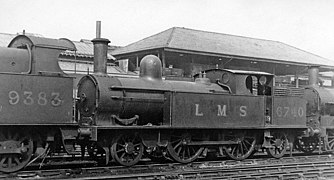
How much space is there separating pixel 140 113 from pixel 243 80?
3652 millimetres

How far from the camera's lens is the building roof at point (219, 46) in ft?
83.4

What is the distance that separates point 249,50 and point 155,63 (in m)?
17.4

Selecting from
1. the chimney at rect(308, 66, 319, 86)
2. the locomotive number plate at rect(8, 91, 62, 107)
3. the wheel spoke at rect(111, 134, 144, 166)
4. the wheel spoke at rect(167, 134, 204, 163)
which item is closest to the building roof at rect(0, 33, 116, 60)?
the chimney at rect(308, 66, 319, 86)

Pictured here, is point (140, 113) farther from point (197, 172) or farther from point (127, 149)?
point (197, 172)

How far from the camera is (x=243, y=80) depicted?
45.3 feet

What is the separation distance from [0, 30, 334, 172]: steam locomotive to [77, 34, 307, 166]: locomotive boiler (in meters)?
0.03

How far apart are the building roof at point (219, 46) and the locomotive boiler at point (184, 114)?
34.0ft

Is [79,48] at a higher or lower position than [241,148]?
higher

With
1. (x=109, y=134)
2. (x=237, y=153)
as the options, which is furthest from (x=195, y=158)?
(x=109, y=134)

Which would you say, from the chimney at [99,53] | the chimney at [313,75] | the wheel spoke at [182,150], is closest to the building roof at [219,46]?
the chimney at [313,75]

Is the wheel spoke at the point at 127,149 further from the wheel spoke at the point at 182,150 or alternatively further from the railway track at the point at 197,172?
the wheel spoke at the point at 182,150

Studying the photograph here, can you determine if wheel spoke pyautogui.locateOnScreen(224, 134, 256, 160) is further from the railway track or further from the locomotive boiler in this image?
the railway track

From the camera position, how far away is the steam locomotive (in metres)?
10.2

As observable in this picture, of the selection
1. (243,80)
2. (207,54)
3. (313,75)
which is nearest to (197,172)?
(243,80)
